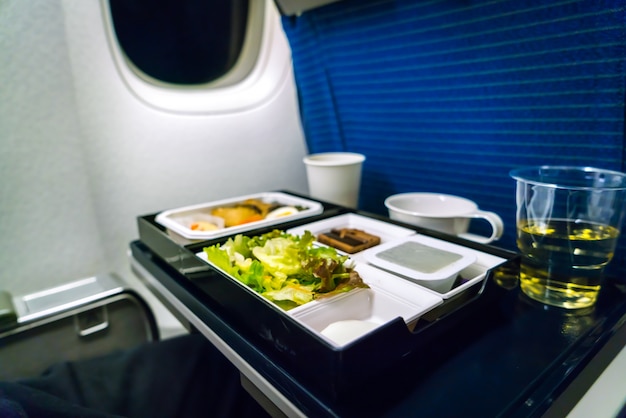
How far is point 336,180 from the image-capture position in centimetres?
106

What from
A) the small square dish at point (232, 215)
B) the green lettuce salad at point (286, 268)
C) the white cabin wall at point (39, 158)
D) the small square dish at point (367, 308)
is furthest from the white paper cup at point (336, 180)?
the white cabin wall at point (39, 158)

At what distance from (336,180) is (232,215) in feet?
0.97

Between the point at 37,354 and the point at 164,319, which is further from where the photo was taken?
the point at 164,319

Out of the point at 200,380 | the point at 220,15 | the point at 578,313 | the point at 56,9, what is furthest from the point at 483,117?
the point at 56,9

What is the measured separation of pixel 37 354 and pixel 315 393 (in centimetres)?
76

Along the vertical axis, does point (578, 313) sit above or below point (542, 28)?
below

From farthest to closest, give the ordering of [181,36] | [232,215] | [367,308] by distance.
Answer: [181,36] → [232,215] → [367,308]

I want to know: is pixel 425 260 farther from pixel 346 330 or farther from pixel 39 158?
pixel 39 158

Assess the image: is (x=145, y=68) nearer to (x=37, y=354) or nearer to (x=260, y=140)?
(x=260, y=140)

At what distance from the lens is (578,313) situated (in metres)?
0.63

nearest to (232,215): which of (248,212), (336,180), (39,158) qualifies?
(248,212)

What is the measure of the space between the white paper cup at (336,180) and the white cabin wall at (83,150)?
0.36 meters

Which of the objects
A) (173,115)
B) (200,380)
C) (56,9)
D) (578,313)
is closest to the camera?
(578,313)

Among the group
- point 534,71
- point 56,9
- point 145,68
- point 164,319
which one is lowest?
point 164,319
